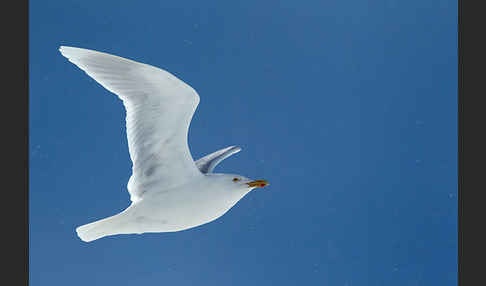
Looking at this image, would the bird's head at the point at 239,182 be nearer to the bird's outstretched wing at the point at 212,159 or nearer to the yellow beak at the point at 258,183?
the yellow beak at the point at 258,183

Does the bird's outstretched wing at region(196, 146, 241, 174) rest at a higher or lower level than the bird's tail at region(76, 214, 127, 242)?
higher

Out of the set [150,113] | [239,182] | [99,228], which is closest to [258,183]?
[239,182]

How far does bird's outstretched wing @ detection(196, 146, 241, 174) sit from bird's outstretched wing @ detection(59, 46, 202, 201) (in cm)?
34

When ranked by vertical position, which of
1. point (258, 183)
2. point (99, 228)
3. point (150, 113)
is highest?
point (150, 113)

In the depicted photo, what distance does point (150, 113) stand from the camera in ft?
9.83

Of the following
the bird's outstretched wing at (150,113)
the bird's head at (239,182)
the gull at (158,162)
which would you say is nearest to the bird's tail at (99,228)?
the gull at (158,162)

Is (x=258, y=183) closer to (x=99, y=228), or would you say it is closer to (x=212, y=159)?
(x=212, y=159)

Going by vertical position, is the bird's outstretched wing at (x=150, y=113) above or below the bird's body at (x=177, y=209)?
above

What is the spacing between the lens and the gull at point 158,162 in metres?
2.93

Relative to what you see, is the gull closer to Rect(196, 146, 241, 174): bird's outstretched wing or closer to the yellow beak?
the yellow beak

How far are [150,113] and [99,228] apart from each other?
510 millimetres

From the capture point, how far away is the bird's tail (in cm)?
296

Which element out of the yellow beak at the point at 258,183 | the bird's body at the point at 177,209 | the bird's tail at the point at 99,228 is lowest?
the bird's tail at the point at 99,228

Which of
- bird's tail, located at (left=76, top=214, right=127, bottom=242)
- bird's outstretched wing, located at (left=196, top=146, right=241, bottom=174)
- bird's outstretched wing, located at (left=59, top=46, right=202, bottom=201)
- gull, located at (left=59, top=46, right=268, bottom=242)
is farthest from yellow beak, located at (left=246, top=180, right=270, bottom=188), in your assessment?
bird's tail, located at (left=76, top=214, right=127, bottom=242)
